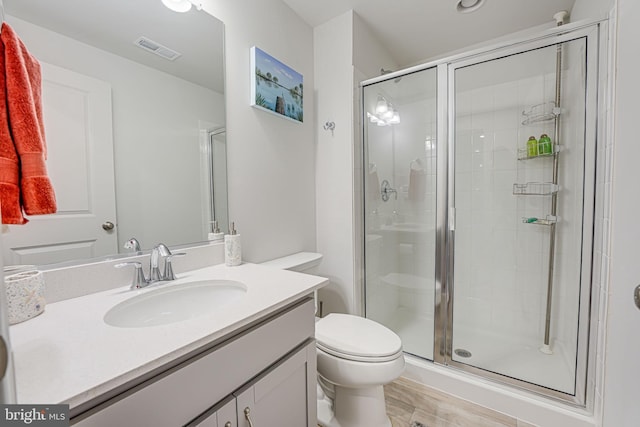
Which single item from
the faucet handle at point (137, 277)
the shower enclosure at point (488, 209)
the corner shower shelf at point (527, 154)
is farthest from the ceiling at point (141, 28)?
the corner shower shelf at point (527, 154)

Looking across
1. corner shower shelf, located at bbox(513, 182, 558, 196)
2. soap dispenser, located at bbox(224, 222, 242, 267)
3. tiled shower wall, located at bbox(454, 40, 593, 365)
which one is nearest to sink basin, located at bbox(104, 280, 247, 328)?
soap dispenser, located at bbox(224, 222, 242, 267)

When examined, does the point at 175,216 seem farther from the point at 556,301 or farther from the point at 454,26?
the point at 556,301

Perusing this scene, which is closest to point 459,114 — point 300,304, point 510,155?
point 510,155

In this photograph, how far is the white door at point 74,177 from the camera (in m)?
0.81

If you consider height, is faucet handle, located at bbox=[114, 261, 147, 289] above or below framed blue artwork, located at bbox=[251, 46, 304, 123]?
below

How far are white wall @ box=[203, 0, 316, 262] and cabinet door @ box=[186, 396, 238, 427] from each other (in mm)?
829

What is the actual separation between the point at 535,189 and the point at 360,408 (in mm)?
1853

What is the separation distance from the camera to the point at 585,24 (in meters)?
1.27

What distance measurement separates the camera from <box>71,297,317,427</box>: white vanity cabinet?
21.0 inches

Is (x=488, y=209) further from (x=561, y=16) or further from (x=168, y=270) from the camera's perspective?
(x=168, y=270)

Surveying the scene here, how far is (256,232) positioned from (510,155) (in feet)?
6.32

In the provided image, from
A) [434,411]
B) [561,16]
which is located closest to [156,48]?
[434,411]

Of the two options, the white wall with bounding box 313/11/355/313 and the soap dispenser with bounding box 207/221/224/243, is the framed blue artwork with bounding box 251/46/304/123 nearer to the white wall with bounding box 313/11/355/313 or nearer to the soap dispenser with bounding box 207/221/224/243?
the white wall with bounding box 313/11/355/313

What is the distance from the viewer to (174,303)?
984 millimetres
